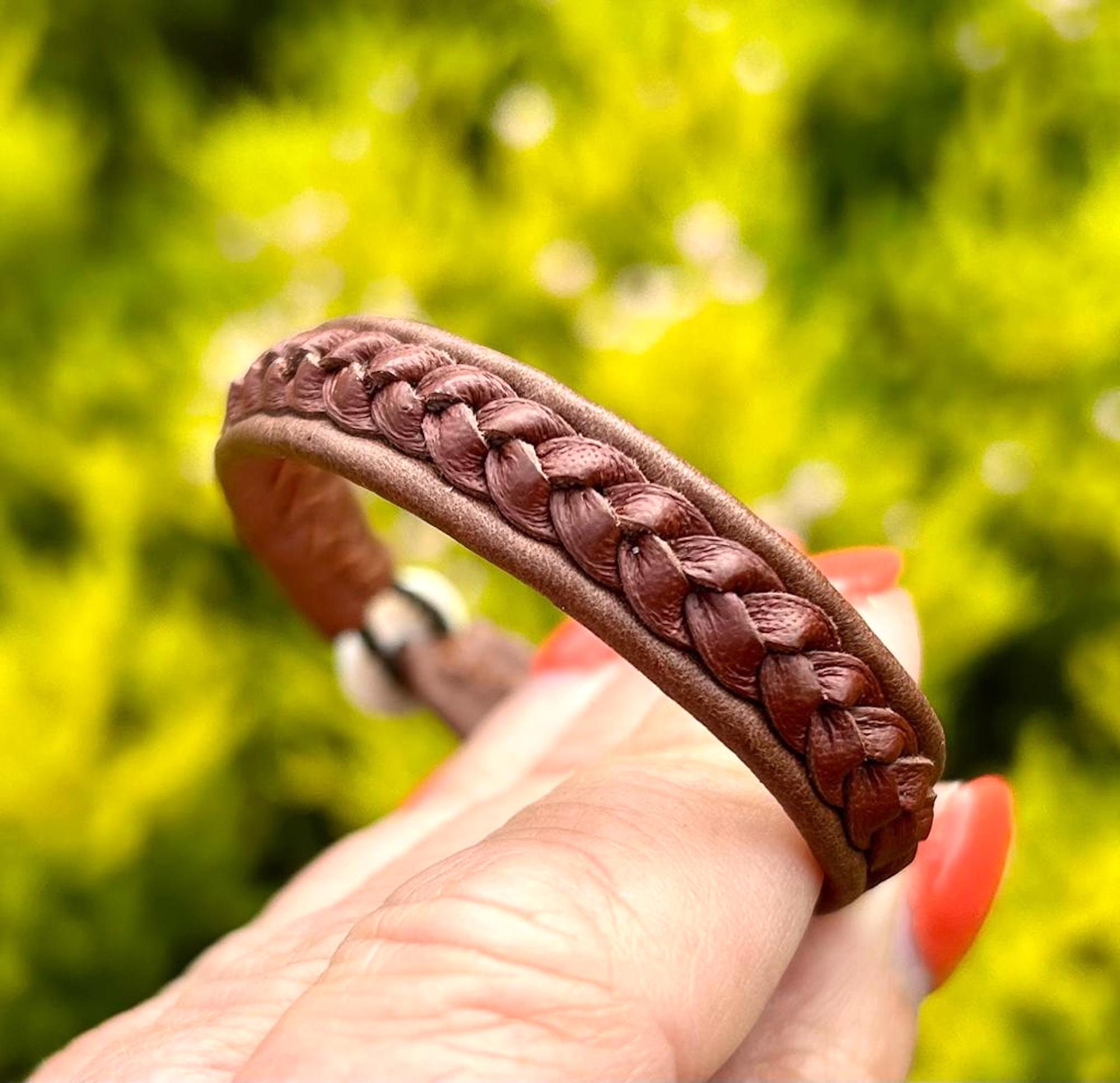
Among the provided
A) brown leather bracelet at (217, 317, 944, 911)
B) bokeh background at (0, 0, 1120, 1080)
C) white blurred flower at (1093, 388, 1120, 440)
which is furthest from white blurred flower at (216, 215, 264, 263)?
white blurred flower at (1093, 388, 1120, 440)

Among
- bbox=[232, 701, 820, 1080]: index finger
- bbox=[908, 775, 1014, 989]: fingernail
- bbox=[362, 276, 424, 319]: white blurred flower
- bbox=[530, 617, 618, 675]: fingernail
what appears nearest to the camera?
bbox=[232, 701, 820, 1080]: index finger

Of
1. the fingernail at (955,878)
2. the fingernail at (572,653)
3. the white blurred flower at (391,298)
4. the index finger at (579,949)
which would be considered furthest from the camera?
the white blurred flower at (391,298)

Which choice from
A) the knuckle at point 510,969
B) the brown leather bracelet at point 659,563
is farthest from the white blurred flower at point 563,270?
the knuckle at point 510,969

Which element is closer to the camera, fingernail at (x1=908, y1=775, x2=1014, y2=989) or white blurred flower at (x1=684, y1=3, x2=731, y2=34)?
fingernail at (x1=908, y1=775, x2=1014, y2=989)

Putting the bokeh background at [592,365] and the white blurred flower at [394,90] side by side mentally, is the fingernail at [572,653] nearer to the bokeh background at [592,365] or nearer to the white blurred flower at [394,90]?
the bokeh background at [592,365]

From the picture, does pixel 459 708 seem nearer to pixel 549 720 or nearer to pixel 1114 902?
pixel 549 720

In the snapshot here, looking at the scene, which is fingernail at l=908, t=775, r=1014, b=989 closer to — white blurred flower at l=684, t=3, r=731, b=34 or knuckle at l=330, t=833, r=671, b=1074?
knuckle at l=330, t=833, r=671, b=1074

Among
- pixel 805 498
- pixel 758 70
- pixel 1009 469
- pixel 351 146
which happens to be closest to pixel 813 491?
pixel 805 498
